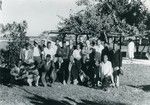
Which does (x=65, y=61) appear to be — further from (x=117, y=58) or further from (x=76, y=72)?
(x=117, y=58)

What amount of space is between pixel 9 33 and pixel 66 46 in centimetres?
261

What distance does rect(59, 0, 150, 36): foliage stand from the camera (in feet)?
108

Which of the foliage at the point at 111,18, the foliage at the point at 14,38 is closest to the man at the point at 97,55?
the foliage at the point at 14,38

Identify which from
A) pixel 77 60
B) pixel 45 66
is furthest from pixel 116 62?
pixel 45 66

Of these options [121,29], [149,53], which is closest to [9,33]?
[149,53]

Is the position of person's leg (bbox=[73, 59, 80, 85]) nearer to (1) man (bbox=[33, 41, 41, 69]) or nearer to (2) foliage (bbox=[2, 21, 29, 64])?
(1) man (bbox=[33, 41, 41, 69])

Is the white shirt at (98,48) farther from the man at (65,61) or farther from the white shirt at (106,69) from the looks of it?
the man at (65,61)

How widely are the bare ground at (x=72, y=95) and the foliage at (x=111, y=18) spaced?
57.0ft

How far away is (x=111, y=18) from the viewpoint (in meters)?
37.1

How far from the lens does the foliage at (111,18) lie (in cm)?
3297

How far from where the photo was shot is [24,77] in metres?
14.1

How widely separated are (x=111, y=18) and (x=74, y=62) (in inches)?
894

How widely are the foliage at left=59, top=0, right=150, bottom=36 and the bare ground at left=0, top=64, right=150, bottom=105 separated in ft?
57.0

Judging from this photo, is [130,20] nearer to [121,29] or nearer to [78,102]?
[121,29]
